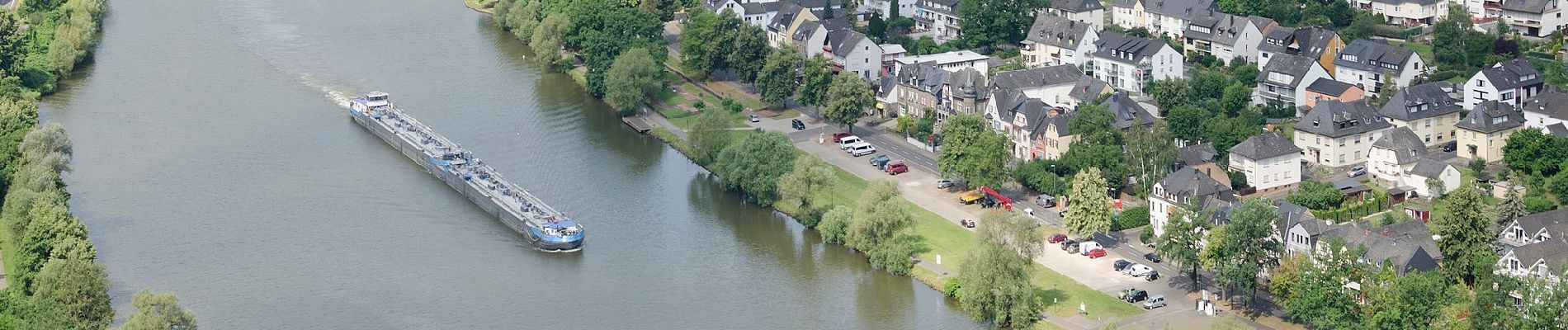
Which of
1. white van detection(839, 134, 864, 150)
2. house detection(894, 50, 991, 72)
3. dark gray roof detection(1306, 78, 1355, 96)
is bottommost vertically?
white van detection(839, 134, 864, 150)

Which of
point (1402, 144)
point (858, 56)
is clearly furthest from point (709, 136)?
point (1402, 144)

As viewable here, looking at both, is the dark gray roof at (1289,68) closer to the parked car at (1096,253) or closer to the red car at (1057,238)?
the red car at (1057,238)

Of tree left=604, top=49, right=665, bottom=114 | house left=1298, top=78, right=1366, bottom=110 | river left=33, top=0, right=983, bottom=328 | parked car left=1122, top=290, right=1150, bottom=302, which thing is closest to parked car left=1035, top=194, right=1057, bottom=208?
river left=33, top=0, right=983, bottom=328

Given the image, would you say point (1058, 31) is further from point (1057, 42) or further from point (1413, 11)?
point (1413, 11)

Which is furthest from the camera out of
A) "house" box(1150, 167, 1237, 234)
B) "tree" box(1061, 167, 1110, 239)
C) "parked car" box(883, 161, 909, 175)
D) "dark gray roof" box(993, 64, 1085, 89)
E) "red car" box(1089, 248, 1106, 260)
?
"dark gray roof" box(993, 64, 1085, 89)

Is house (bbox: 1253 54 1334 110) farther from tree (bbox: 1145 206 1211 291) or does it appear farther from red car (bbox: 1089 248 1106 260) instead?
tree (bbox: 1145 206 1211 291)

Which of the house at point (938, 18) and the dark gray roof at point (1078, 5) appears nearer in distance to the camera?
the dark gray roof at point (1078, 5)

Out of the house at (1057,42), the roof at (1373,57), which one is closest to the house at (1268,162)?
the roof at (1373,57)
